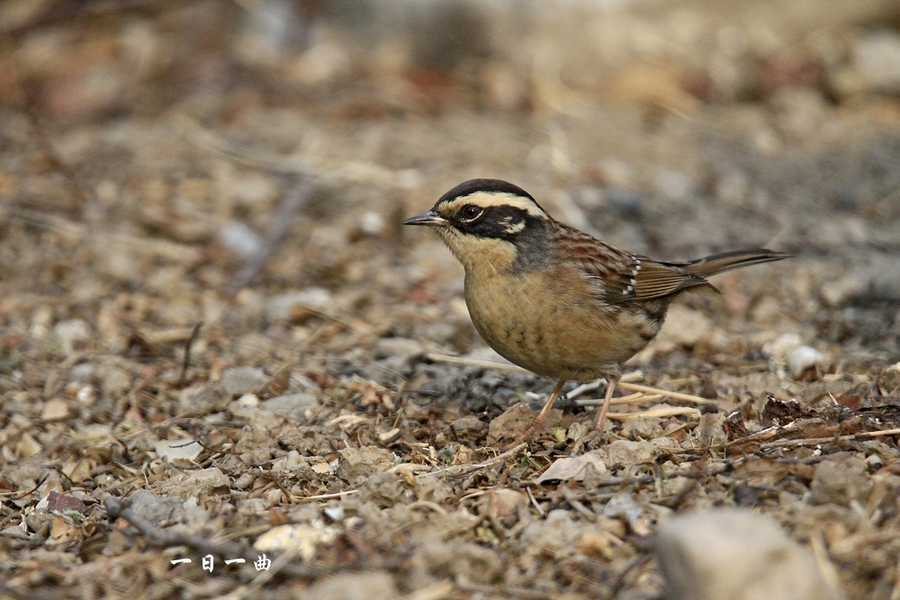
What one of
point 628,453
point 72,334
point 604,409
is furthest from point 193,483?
point 72,334

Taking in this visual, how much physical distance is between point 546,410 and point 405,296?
234 centimetres

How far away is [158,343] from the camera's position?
23.6 feet

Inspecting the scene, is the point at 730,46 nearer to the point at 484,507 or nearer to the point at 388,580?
the point at 484,507

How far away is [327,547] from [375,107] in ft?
24.6

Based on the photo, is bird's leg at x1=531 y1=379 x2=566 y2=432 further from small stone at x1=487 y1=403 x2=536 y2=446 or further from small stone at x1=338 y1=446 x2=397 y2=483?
small stone at x1=338 y1=446 x2=397 y2=483

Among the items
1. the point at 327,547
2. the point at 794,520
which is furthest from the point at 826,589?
the point at 327,547

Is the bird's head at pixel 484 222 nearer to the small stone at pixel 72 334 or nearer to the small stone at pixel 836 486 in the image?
the small stone at pixel 836 486

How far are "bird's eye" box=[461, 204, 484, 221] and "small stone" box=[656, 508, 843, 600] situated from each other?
2.84m

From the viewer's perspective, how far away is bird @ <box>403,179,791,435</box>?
5770 mm

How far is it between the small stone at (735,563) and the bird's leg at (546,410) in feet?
6.86

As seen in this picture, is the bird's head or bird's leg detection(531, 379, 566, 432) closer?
bird's leg detection(531, 379, 566, 432)

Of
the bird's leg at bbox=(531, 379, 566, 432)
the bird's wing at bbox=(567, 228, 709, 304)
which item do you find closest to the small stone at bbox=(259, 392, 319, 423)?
the bird's leg at bbox=(531, 379, 566, 432)

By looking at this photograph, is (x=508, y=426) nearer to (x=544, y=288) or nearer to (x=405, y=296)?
(x=544, y=288)

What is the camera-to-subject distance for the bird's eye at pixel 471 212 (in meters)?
6.07
